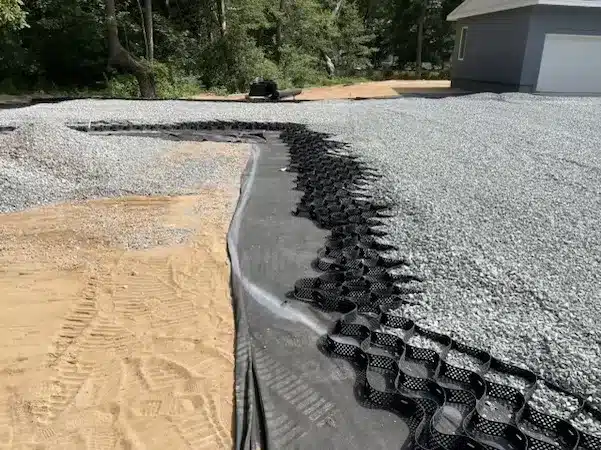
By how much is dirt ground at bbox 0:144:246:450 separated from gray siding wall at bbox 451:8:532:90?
1266cm

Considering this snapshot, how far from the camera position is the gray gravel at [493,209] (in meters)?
2.78

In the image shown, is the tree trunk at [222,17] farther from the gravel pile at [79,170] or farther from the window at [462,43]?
the gravel pile at [79,170]

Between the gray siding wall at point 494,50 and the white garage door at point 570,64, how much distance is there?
724 mm

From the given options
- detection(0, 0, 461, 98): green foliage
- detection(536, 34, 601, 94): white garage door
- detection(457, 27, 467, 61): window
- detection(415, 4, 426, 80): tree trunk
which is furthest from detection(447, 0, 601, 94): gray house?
detection(415, 4, 426, 80): tree trunk

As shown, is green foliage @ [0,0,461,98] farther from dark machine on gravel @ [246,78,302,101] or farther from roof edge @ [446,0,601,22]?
roof edge @ [446,0,601,22]

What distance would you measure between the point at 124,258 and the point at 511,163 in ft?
16.7

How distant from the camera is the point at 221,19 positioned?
63.3ft

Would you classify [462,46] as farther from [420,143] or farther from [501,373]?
[501,373]

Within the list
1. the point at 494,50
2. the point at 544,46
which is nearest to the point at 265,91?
the point at 494,50

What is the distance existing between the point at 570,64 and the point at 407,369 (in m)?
14.6

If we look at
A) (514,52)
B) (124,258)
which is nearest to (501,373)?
(124,258)

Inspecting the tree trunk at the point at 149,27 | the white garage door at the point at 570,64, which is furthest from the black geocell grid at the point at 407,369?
the tree trunk at the point at 149,27

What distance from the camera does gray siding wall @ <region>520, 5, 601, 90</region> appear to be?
1336cm

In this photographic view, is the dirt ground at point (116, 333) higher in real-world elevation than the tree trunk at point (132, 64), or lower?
lower
